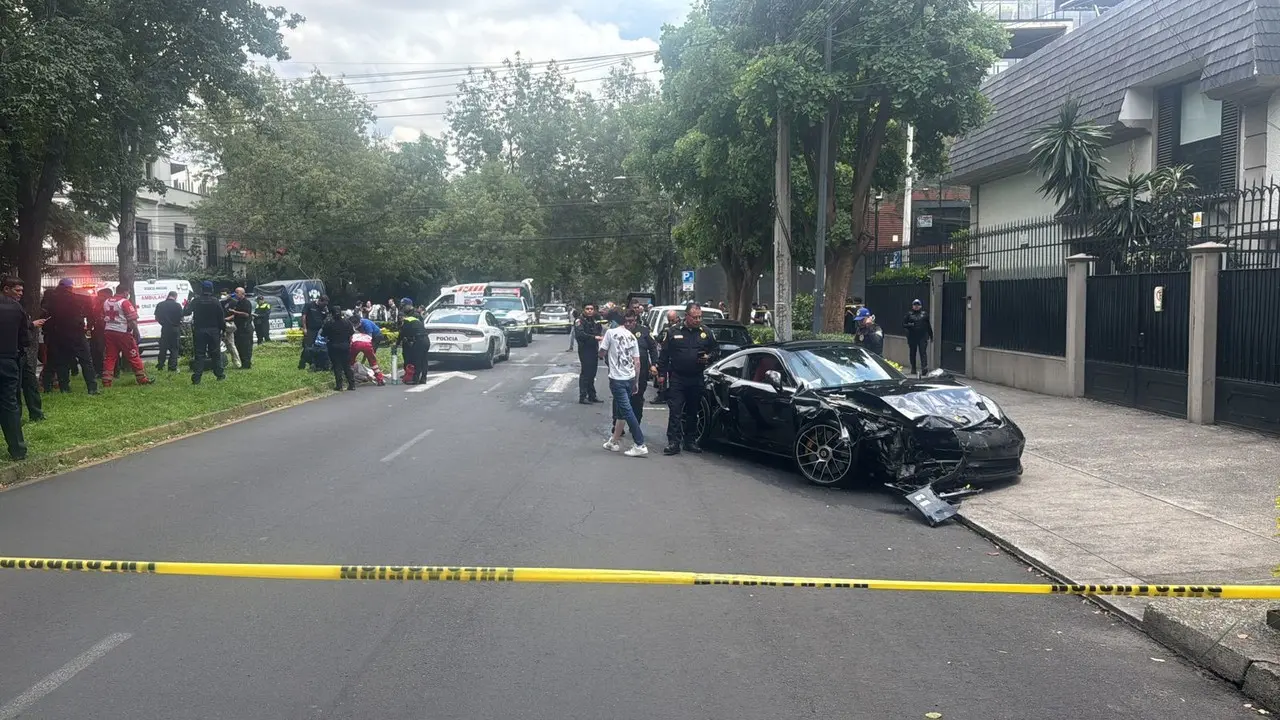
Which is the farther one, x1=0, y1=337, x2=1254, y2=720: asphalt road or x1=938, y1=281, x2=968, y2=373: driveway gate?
x1=938, y1=281, x2=968, y2=373: driveway gate

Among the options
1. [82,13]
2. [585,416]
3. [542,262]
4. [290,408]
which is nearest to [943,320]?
[585,416]

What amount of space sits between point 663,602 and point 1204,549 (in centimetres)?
399

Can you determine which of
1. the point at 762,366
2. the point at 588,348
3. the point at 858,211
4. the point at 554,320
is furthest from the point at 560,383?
the point at 554,320

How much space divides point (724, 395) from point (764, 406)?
949 mm

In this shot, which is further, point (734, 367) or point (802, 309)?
point (802, 309)

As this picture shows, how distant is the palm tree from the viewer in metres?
18.7

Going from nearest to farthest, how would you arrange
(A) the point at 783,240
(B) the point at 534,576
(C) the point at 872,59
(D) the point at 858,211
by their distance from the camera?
(B) the point at 534,576 → (C) the point at 872,59 → (A) the point at 783,240 → (D) the point at 858,211

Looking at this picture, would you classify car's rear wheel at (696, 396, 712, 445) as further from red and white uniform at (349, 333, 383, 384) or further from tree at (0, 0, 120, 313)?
red and white uniform at (349, 333, 383, 384)

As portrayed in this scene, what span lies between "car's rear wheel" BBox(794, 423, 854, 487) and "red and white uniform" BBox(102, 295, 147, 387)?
39.3ft

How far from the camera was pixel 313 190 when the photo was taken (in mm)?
42875

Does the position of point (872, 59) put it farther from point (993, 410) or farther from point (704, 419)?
point (993, 410)

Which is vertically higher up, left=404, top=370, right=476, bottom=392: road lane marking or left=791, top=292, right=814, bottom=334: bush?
left=791, top=292, right=814, bottom=334: bush

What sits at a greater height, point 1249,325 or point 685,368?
point 1249,325

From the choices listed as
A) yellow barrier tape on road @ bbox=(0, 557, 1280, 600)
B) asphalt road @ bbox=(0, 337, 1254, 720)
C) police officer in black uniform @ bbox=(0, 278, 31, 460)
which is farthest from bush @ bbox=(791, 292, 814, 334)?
yellow barrier tape on road @ bbox=(0, 557, 1280, 600)
